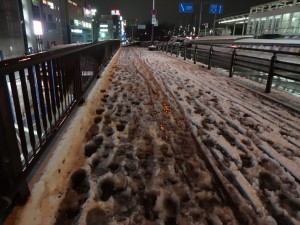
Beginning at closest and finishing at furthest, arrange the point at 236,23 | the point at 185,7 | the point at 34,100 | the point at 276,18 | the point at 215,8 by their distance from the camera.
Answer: the point at 34,100
the point at 185,7
the point at 215,8
the point at 276,18
the point at 236,23

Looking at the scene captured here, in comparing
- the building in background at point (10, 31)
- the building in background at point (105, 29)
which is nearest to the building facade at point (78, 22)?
the building in background at point (105, 29)

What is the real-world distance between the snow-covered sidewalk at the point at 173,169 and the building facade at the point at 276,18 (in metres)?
37.9

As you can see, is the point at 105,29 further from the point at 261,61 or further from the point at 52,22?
the point at 261,61

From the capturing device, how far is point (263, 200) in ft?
8.77

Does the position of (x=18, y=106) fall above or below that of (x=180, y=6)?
below

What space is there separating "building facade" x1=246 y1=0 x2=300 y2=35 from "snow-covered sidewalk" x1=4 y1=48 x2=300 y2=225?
3792 cm

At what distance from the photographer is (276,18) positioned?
45188mm

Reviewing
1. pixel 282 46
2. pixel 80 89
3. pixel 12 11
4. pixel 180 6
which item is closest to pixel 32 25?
pixel 12 11

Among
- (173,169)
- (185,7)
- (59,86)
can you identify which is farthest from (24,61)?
(185,7)

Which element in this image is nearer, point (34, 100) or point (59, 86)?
point (34, 100)

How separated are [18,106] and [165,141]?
7.53ft

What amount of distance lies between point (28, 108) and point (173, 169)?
185 centimetres

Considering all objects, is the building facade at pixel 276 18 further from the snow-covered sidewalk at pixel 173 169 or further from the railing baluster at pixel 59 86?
the railing baluster at pixel 59 86

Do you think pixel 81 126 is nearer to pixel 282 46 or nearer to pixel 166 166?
pixel 166 166
